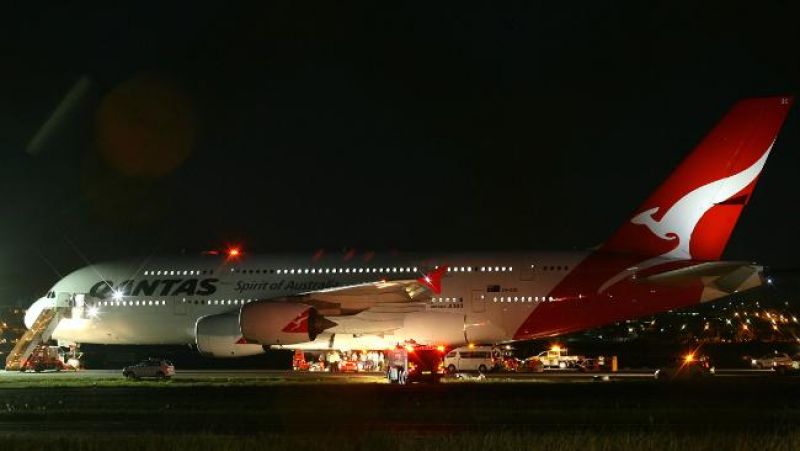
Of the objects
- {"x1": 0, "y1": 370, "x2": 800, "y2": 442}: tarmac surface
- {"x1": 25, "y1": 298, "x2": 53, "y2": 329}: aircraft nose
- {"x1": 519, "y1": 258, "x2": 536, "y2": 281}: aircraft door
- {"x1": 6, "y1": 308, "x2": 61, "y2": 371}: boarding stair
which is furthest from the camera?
{"x1": 25, "y1": 298, "x2": 53, "y2": 329}: aircraft nose

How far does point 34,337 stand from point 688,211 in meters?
30.8

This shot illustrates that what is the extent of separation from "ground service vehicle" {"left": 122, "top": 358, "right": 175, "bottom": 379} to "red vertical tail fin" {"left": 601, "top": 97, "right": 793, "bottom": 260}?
20.5m

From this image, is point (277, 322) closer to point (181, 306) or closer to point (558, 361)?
point (181, 306)

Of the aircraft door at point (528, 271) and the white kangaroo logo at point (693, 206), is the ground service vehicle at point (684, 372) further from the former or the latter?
the aircraft door at point (528, 271)

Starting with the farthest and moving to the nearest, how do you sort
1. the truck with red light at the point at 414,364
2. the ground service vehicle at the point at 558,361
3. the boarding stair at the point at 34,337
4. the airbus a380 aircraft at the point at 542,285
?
the ground service vehicle at the point at 558,361, the boarding stair at the point at 34,337, the airbus a380 aircraft at the point at 542,285, the truck with red light at the point at 414,364

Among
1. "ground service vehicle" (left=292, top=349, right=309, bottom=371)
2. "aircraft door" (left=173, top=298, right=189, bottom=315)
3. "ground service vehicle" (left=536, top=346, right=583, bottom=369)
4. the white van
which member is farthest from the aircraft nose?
"ground service vehicle" (left=536, top=346, right=583, bottom=369)

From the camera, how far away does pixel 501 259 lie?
43750mm

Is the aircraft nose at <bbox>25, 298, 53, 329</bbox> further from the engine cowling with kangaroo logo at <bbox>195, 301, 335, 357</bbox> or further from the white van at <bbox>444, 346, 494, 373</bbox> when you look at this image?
the white van at <bbox>444, 346, 494, 373</bbox>

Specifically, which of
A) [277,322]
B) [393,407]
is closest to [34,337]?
[277,322]

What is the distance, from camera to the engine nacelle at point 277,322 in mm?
40562

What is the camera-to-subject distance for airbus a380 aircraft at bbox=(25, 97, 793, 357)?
4106cm

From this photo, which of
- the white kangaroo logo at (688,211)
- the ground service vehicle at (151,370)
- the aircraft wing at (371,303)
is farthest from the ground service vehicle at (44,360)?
the white kangaroo logo at (688,211)

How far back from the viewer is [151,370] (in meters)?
44.2

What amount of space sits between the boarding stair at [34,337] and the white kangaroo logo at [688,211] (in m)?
26.1
